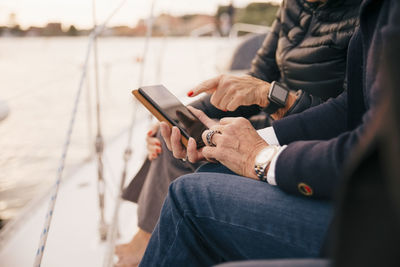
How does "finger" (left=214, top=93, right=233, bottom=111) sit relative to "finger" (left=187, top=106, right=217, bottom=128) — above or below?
above

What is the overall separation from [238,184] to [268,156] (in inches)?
3.6

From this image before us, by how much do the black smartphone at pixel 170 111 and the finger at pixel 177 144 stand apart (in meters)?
0.01

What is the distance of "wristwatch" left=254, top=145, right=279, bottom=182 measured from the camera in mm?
615

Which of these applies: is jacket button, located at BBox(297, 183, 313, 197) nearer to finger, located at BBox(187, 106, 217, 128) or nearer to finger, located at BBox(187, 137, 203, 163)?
finger, located at BBox(187, 137, 203, 163)

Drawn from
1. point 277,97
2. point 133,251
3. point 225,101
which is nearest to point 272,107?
point 277,97

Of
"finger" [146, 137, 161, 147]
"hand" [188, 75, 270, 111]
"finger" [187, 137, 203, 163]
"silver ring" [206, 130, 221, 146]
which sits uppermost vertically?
"hand" [188, 75, 270, 111]

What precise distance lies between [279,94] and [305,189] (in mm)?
481

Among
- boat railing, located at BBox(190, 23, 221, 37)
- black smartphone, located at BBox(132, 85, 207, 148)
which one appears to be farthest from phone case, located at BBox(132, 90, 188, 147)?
boat railing, located at BBox(190, 23, 221, 37)

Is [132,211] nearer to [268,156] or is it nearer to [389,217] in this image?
[268,156]

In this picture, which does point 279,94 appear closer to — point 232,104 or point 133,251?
point 232,104

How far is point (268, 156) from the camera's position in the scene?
626mm

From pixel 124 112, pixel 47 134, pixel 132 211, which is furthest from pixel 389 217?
pixel 124 112

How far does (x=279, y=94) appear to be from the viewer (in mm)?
950

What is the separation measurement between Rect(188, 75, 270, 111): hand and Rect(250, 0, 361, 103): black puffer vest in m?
0.22
